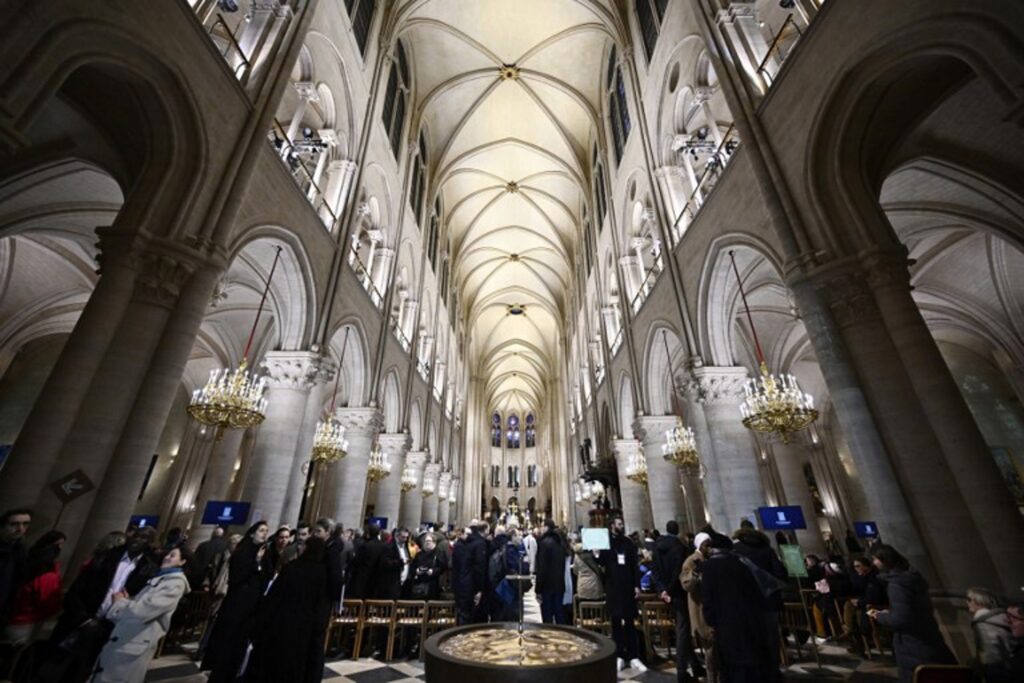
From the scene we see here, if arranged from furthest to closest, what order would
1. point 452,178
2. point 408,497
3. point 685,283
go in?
point 452,178
point 408,497
point 685,283

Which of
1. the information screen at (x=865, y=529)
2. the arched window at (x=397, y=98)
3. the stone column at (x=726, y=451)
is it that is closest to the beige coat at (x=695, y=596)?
the stone column at (x=726, y=451)

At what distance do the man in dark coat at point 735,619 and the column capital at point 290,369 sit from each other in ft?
23.1

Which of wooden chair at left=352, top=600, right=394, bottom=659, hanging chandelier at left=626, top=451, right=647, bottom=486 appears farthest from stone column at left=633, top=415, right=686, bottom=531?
wooden chair at left=352, top=600, right=394, bottom=659

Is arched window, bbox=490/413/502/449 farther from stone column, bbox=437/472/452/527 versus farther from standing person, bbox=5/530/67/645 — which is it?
standing person, bbox=5/530/67/645

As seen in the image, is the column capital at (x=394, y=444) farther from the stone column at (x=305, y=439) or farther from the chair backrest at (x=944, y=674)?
the chair backrest at (x=944, y=674)

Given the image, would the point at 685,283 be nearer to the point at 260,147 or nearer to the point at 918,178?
the point at 918,178

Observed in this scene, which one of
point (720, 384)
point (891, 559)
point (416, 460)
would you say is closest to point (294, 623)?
point (891, 559)

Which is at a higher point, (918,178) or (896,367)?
(918,178)

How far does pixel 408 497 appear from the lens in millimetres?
16469

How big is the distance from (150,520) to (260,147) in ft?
33.3

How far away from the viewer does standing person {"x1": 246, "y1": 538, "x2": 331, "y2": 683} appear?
9.74ft

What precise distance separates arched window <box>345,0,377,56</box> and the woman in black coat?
12.2 metres

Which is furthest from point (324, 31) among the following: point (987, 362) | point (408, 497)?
point (987, 362)

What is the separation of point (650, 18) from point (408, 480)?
1618 centimetres
